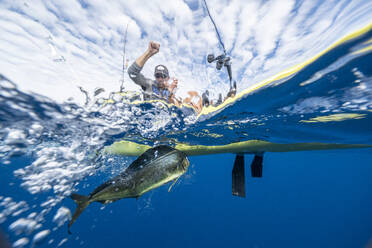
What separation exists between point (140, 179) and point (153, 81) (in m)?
3.31

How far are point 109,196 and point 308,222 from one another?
5831cm

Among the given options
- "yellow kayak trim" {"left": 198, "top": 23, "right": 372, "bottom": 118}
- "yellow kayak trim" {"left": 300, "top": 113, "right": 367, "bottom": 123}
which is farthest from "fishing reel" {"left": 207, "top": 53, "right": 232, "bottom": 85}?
"yellow kayak trim" {"left": 300, "top": 113, "right": 367, "bottom": 123}

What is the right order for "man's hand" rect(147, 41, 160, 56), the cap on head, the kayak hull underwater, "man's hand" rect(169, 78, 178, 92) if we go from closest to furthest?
1. "man's hand" rect(147, 41, 160, 56)
2. the cap on head
3. "man's hand" rect(169, 78, 178, 92)
4. the kayak hull underwater

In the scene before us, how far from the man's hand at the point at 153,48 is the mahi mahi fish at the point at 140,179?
226 centimetres

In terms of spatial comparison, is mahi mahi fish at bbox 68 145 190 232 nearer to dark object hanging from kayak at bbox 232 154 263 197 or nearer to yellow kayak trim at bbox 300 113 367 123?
dark object hanging from kayak at bbox 232 154 263 197

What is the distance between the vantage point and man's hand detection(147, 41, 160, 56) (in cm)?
299

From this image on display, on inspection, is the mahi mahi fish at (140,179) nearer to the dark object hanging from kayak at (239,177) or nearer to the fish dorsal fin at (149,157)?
the fish dorsal fin at (149,157)

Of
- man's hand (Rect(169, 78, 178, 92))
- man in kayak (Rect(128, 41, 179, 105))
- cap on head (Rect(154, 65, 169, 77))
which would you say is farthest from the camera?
man's hand (Rect(169, 78, 178, 92))

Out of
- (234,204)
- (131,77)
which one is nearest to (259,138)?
(131,77)

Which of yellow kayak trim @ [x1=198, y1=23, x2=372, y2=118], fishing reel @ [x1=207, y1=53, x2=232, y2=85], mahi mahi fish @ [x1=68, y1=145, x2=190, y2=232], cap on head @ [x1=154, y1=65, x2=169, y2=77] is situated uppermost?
cap on head @ [x1=154, y1=65, x2=169, y2=77]

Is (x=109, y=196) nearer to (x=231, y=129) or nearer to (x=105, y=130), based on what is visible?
(x=105, y=130)

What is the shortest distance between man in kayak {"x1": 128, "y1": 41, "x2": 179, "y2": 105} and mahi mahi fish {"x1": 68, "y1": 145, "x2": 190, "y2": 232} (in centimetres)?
222

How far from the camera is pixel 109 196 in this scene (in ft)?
6.64

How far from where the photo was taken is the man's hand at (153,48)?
299 centimetres
